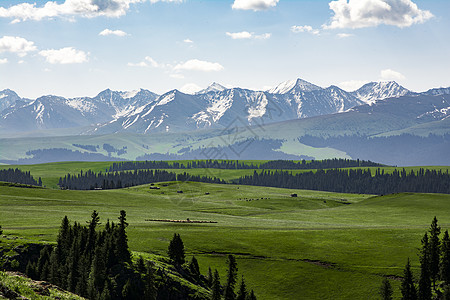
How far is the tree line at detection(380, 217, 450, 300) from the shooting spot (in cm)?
7850

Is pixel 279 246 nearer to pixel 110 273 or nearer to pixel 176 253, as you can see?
pixel 176 253

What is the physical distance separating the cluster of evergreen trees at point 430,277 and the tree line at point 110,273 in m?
27.3

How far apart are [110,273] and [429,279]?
56.5 meters

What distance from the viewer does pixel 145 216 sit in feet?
498

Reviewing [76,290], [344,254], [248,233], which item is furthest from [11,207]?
[344,254]

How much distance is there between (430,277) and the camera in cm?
9212

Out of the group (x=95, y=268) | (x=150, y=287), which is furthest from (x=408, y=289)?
(x=95, y=268)

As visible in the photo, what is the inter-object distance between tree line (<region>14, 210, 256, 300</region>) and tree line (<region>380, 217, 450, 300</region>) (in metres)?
26.8

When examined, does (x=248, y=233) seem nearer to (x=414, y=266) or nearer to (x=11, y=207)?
(x=414, y=266)

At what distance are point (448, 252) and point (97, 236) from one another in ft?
221

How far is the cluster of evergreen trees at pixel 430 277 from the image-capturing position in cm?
7862

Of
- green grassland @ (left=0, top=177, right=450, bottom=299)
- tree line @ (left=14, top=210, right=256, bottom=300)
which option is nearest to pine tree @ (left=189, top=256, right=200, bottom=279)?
tree line @ (left=14, top=210, right=256, bottom=300)

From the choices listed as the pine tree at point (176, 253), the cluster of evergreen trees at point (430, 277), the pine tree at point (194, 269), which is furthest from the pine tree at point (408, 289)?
the pine tree at point (176, 253)

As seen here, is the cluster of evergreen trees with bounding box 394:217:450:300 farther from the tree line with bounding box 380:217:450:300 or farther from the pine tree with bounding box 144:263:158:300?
the pine tree with bounding box 144:263:158:300
